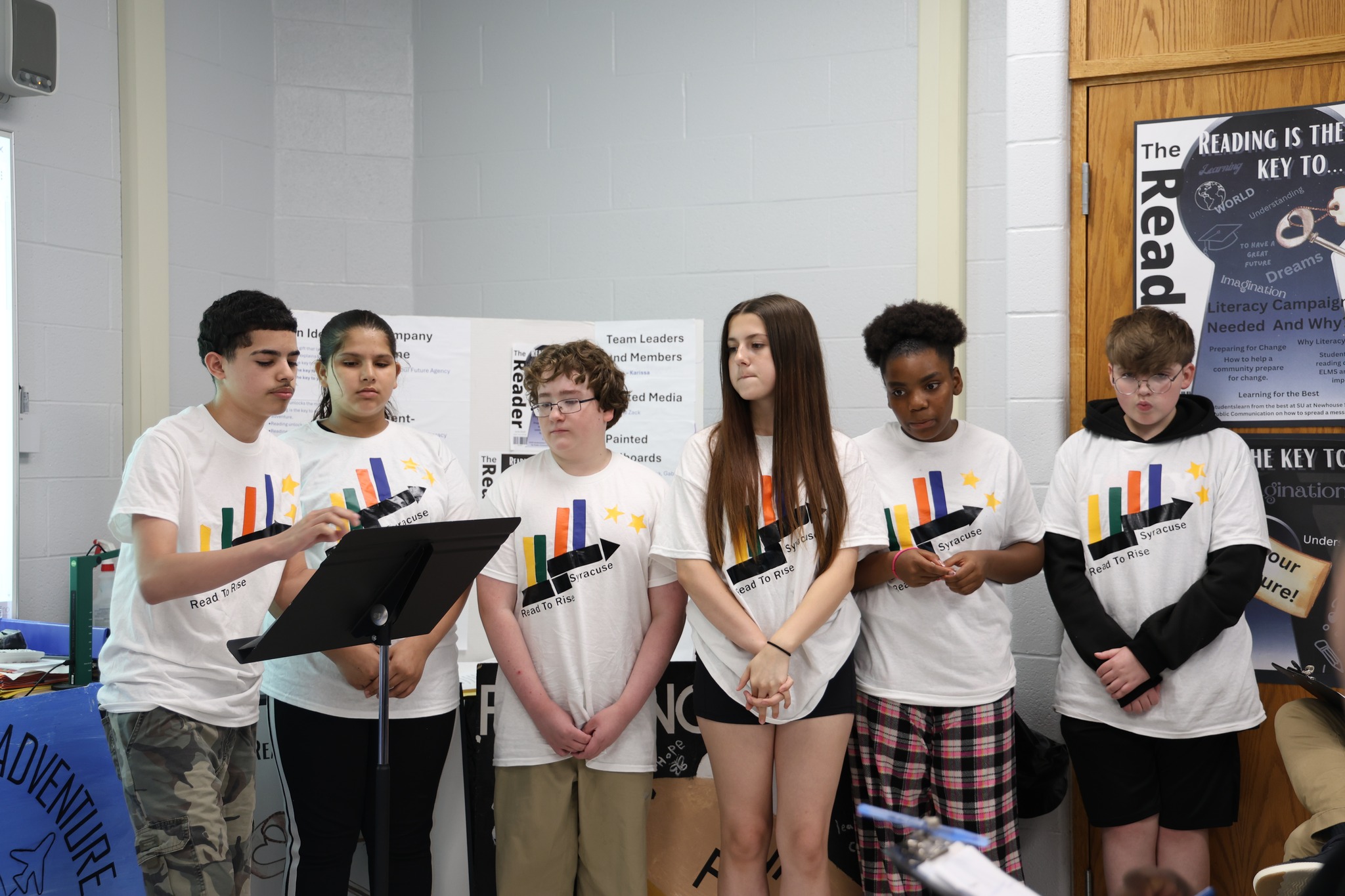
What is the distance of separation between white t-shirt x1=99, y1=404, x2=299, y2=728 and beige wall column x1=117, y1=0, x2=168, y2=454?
1695 mm

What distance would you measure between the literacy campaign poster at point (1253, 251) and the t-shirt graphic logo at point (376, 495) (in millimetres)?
1876

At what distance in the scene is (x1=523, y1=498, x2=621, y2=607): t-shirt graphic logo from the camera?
7.62 feet

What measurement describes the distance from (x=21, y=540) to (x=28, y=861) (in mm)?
1431

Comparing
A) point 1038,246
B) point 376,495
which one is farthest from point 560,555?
point 1038,246

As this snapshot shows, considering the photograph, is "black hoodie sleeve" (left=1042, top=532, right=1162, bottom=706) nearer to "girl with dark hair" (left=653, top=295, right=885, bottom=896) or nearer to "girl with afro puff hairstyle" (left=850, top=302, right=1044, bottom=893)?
"girl with afro puff hairstyle" (left=850, top=302, right=1044, bottom=893)

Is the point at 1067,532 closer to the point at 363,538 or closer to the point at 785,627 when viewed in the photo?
the point at 785,627

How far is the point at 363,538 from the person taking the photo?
5.58 ft

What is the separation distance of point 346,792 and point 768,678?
938 millimetres

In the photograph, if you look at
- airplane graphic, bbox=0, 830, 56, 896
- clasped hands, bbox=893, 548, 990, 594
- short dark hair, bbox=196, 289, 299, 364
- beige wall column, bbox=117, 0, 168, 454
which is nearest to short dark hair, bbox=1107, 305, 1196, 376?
clasped hands, bbox=893, 548, 990, 594

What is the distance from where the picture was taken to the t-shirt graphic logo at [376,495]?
235 cm

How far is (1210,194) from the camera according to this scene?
2.67 meters

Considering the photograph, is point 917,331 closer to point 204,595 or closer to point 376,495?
point 376,495

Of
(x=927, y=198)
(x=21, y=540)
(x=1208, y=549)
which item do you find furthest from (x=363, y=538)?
(x=927, y=198)

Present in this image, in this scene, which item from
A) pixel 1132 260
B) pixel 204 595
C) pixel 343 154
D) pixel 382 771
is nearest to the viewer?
pixel 382 771
